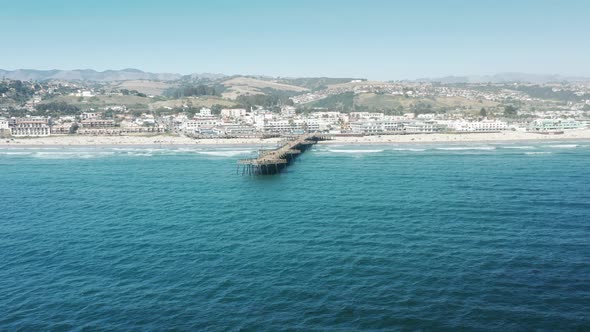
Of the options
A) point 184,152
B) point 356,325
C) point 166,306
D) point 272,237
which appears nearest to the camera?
point 356,325

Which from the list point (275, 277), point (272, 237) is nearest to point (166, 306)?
point (275, 277)

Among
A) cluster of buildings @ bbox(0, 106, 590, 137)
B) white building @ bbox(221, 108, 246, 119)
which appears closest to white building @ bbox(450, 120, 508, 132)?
cluster of buildings @ bbox(0, 106, 590, 137)

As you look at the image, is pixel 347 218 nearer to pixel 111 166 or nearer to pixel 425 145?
pixel 111 166

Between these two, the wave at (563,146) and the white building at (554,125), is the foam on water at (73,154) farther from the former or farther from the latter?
the white building at (554,125)

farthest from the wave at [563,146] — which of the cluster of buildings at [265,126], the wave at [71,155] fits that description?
the wave at [71,155]

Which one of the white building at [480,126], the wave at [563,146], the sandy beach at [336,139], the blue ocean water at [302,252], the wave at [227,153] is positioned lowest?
the blue ocean water at [302,252]

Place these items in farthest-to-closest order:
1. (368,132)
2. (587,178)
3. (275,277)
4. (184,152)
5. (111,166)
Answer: (368,132) < (184,152) < (111,166) < (587,178) < (275,277)

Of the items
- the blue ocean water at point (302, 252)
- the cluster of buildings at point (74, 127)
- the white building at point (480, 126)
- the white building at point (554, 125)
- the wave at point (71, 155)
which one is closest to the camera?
the blue ocean water at point (302, 252)
